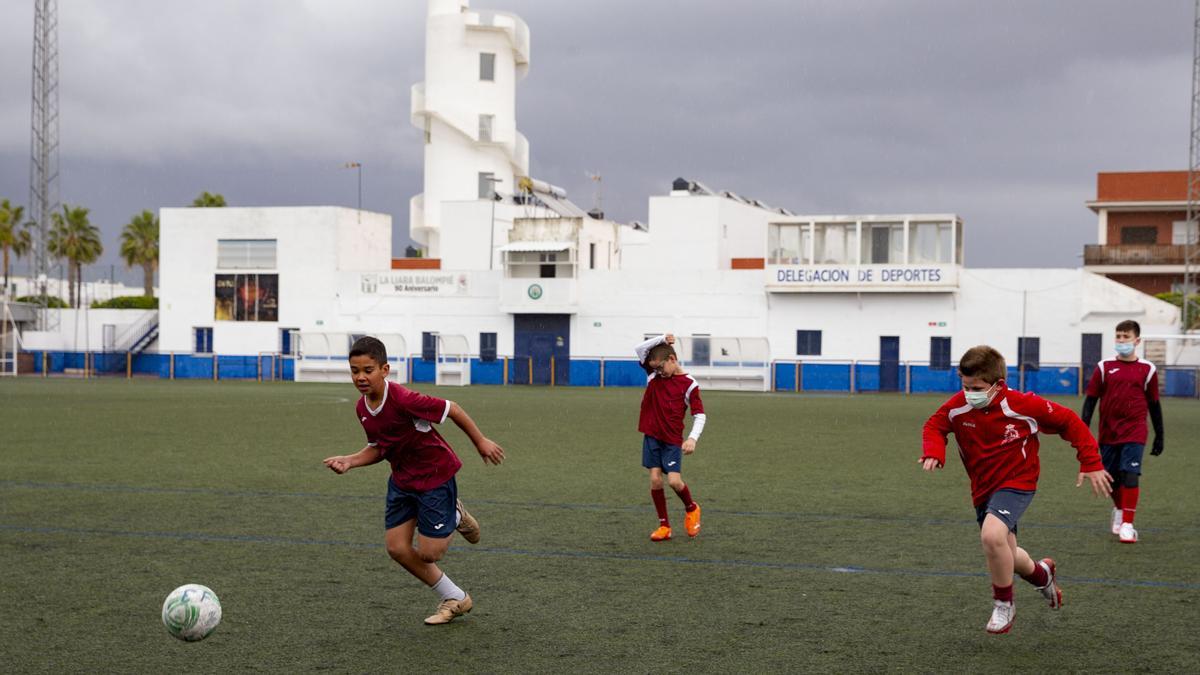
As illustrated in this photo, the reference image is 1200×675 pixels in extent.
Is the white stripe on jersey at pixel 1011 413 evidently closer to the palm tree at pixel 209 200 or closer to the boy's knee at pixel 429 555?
the boy's knee at pixel 429 555

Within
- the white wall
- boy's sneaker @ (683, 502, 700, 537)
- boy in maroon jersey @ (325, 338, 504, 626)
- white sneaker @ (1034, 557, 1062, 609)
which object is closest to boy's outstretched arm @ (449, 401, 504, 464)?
boy in maroon jersey @ (325, 338, 504, 626)

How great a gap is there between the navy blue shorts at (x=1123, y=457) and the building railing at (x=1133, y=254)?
61.5 meters

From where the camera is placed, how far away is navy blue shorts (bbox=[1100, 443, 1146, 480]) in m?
10.9

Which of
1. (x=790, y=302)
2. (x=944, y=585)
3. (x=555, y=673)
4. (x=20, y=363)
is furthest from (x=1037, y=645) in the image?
(x=20, y=363)

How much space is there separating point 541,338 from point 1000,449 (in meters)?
46.5

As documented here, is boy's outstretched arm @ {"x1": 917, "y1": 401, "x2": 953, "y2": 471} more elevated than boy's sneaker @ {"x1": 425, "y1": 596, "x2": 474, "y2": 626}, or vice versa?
boy's outstretched arm @ {"x1": 917, "y1": 401, "x2": 953, "y2": 471}

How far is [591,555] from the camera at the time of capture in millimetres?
9609

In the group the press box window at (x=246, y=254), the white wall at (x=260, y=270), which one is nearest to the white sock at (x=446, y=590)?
the white wall at (x=260, y=270)

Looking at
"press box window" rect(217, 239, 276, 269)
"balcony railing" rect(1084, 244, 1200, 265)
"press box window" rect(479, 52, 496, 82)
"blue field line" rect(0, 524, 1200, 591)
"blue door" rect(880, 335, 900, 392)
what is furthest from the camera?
"press box window" rect(479, 52, 496, 82)

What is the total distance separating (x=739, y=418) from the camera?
89.9 ft

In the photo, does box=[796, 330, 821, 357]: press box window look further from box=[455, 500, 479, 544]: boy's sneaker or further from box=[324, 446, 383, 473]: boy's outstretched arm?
box=[324, 446, 383, 473]: boy's outstretched arm

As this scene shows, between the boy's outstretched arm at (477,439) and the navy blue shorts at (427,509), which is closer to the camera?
the boy's outstretched arm at (477,439)

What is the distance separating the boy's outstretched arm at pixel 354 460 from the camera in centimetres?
714

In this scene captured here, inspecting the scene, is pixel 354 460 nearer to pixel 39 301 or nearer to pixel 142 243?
pixel 39 301
